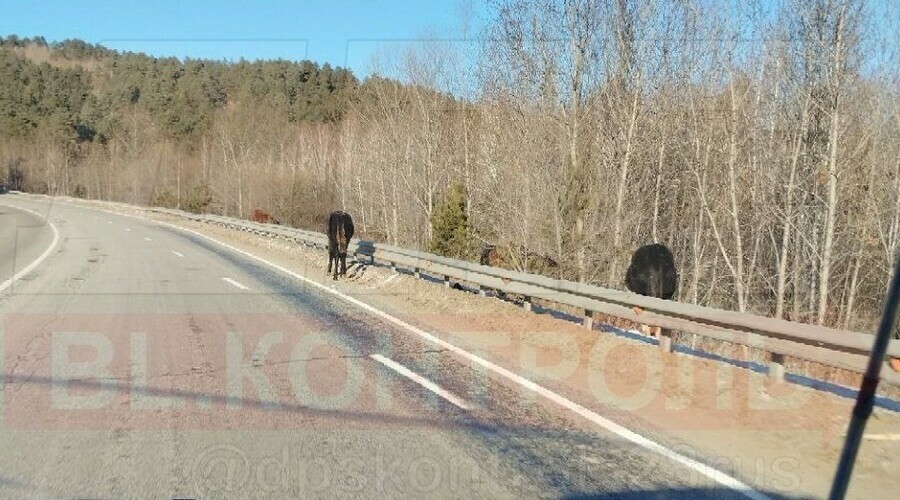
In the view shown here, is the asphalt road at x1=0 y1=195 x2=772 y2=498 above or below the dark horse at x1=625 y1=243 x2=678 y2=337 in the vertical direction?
below

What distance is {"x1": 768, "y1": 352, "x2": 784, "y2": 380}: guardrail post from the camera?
753cm

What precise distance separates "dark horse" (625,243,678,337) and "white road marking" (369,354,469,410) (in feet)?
13.1

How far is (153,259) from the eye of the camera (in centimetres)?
2339

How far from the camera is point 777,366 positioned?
7555mm

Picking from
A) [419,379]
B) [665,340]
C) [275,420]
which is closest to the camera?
[275,420]

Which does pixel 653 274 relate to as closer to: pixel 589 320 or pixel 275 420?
pixel 589 320

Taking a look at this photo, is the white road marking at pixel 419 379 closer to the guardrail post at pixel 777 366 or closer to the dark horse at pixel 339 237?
the guardrail post at pixel 777 366

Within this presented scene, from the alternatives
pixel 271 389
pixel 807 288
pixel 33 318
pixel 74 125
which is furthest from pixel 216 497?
pixel 74 125

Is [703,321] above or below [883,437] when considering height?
above

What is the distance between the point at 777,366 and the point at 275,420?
5170 millimetres

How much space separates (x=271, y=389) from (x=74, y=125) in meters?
117

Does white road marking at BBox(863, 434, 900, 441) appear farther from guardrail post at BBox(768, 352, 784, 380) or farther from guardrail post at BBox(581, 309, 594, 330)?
guardrail post at BBox(581, 309, 594, 330)

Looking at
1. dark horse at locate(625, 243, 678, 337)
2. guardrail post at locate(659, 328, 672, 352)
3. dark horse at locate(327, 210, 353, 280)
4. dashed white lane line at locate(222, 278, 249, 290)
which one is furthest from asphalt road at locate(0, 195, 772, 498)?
dark horse at locate(327, 210, 353, 280)

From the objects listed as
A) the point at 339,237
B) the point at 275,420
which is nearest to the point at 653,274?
the point at 275,420
